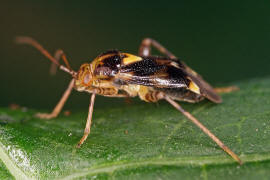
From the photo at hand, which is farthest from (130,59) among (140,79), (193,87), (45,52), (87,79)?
(45,52)

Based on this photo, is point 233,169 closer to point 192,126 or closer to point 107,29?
point 192,126

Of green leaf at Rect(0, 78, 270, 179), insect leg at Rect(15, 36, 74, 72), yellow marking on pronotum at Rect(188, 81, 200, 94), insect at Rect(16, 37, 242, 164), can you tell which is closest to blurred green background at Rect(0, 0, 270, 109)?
insect leg at Rect(15, 36, 74, 72)

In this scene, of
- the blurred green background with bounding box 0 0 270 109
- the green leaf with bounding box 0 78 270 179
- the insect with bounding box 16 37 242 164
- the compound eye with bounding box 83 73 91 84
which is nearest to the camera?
the green leaf with bounding box 0 78 270 179

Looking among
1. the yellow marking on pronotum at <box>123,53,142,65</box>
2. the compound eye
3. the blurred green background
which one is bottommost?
the blurred green background

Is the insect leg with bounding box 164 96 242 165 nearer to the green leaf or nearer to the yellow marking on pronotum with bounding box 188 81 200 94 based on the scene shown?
the green leaf

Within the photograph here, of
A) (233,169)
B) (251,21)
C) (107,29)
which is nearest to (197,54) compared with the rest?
(251,21)

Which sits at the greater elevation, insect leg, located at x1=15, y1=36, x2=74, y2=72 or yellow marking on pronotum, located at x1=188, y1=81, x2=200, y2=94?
insect leg, located at x1=15, y1=36, x2=74, y2=72
